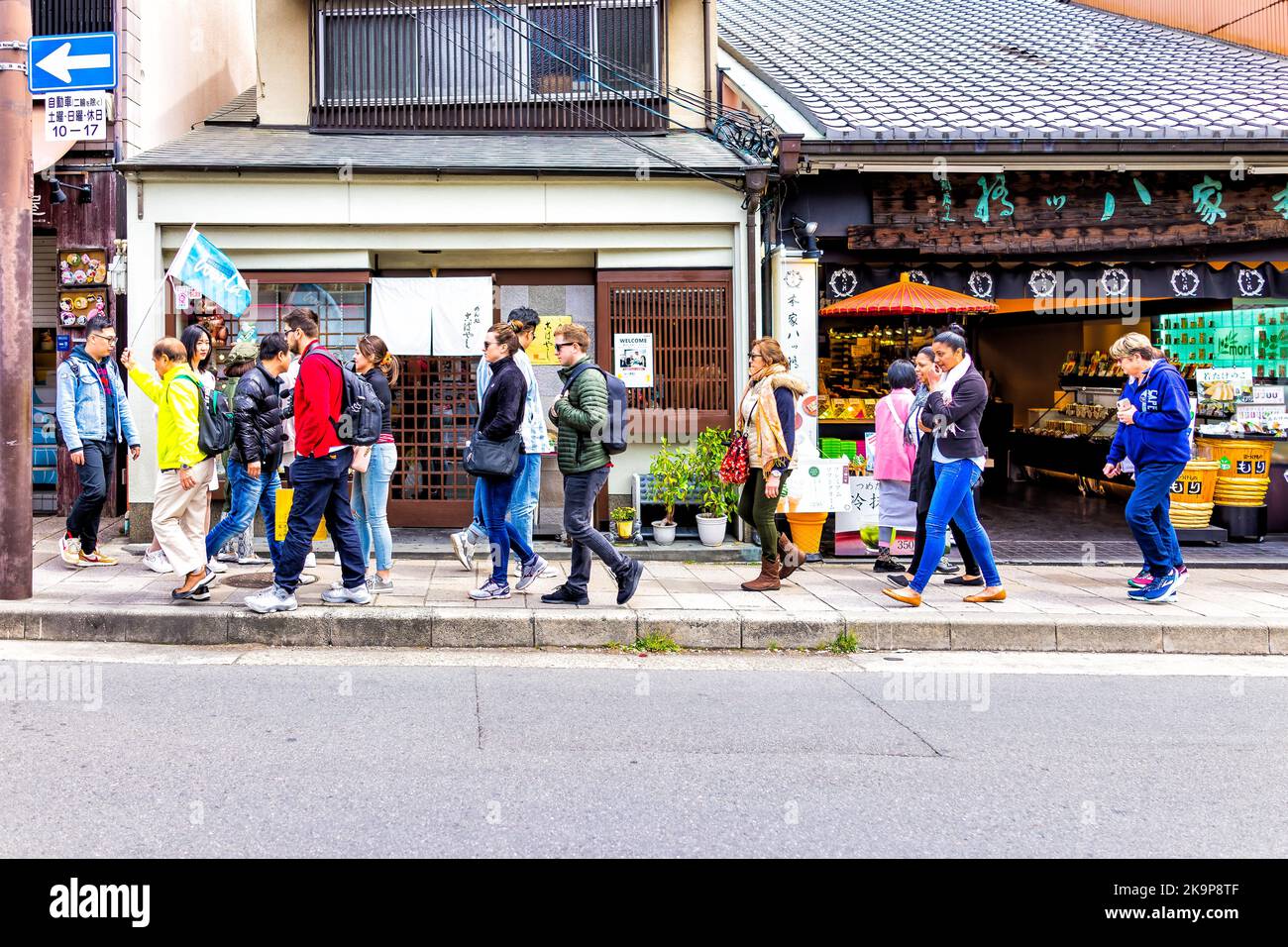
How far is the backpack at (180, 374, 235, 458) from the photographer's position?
24.6 feet

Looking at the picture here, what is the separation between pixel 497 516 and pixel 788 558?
8.08ft

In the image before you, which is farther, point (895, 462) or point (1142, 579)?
point (895, 462)

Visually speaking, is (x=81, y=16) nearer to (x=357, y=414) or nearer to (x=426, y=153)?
(x=426, y=153)

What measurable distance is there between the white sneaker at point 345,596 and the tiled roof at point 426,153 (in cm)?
428

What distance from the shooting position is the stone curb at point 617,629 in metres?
6.94

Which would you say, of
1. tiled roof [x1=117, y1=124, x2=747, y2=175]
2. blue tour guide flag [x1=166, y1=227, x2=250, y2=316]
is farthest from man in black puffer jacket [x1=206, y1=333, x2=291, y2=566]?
tiled roof [x1=117, y1=124, x2=747, y2=175]

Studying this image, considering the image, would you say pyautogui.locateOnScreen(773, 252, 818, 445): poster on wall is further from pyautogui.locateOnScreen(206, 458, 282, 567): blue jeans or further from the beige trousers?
the beige trousers

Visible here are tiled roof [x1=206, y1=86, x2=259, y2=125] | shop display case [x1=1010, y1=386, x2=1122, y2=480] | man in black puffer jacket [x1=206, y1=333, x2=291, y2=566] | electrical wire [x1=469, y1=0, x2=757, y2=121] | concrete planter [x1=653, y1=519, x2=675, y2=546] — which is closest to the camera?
man in black puffer jacket [x1=206, y1=333, x2=291, y2=566]

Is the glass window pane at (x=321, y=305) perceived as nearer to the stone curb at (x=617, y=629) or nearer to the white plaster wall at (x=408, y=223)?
the white plaster wall at (x=408, y=223)

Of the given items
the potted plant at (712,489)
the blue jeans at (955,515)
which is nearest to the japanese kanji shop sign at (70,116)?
the potted plant at (712,489)

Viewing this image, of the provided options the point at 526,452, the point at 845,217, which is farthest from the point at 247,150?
the point at 845,217

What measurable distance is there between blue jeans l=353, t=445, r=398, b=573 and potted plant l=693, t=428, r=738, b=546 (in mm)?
3110

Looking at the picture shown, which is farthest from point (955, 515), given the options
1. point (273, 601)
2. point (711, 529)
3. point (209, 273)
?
point (209, 273)

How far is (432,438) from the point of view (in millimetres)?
10648
